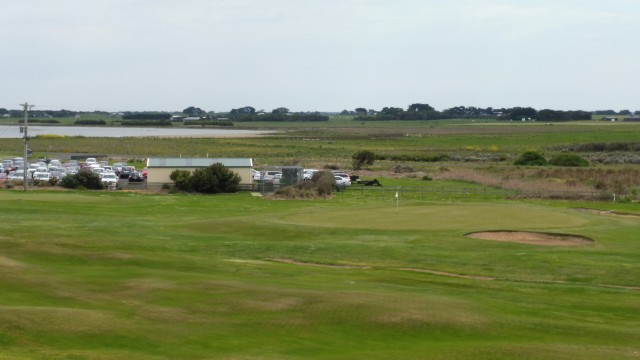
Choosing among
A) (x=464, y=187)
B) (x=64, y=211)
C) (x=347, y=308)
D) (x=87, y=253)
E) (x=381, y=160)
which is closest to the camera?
(x=347, y=308)

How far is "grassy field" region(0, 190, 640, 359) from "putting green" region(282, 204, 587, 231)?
0.55ft

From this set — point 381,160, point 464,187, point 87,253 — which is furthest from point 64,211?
point 381,160

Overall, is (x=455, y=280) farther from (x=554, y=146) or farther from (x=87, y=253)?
(x=554, y=146)

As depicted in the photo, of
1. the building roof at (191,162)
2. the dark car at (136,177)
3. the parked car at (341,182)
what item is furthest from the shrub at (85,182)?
the parked car at (341,182)

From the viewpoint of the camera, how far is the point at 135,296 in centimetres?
2853

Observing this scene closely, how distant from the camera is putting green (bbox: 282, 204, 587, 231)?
50.3 metres

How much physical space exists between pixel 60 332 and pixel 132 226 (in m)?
29.5

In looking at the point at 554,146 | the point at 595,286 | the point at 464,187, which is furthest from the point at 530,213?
the point at 554,146

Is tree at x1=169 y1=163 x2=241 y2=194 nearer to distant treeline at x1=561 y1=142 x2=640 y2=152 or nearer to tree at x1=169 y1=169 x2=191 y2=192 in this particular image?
tree at x1=169 y1=169 x2=191 y2=192

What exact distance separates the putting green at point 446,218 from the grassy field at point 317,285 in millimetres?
168

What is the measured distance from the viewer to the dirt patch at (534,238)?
149ft

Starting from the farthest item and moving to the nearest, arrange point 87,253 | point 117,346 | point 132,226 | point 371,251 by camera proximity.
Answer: point 132,226
point 371,251
point 87,253
point 117,346

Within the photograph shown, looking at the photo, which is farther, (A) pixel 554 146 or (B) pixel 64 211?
(A) pixel 554 146

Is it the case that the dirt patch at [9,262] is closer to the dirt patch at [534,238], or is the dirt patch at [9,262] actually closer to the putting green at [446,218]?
the putting green at [446,218]
